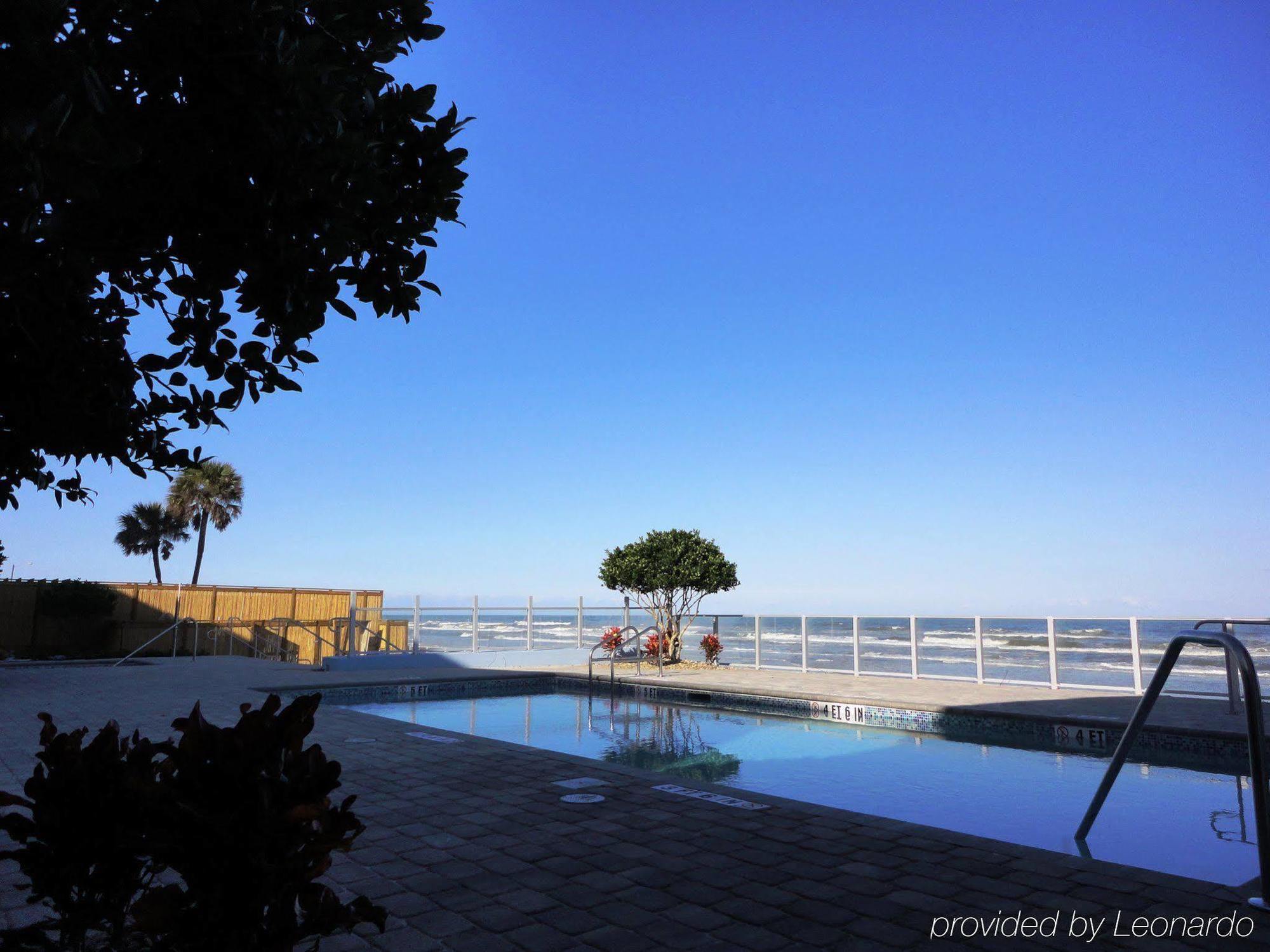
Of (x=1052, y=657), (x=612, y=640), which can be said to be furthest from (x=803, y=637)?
(x=1052, y=657)

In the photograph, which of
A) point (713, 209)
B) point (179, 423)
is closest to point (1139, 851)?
point (179, 423)

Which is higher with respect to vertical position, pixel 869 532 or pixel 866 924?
pixel 869 532

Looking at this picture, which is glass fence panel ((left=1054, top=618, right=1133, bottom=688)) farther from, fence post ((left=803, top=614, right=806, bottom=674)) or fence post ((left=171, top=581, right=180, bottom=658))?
fence post ((left=171, top=581, right=180, bottom=658))

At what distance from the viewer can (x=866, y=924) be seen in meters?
2.72

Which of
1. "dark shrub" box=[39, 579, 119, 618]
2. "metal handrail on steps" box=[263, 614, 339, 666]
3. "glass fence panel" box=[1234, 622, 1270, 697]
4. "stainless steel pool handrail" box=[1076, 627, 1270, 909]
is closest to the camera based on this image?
"stainless steel pool handrail" box=[1076, 627, 1270, 909]

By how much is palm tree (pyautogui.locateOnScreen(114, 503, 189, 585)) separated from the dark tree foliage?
28.7 m

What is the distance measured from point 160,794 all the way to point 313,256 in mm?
1419

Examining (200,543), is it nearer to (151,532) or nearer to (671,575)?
(151,532)

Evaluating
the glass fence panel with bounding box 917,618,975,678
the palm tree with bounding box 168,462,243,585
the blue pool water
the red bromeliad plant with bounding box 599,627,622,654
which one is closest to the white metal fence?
the glass fence panel with bounding box 917,618,975,678

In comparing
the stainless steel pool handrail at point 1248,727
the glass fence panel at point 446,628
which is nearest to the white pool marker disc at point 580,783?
the stainless steel pool handrail at point 1248,727

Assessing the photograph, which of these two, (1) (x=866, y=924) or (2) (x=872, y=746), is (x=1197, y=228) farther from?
(1) (x=866, y=924)

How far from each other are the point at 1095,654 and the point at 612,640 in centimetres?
3098

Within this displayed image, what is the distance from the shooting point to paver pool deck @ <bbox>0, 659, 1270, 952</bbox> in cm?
265

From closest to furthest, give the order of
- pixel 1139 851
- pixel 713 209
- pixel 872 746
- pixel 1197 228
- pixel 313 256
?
pixel 313 256, pixel 1139 851, pixel 872 746, pixel 1197 228, pixel 713 209
